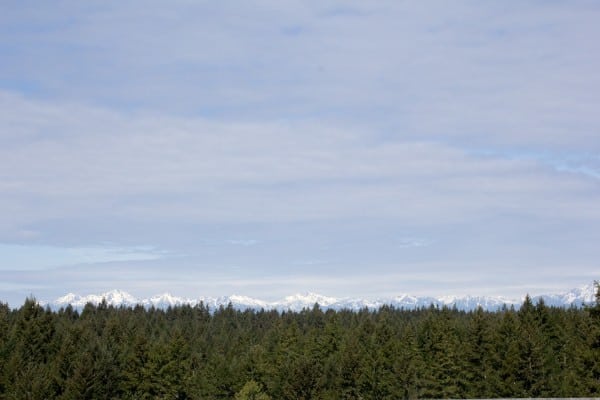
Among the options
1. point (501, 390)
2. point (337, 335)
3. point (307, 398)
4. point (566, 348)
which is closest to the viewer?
point (501, 390)

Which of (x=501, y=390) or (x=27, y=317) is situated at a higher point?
(x=27, y=317)

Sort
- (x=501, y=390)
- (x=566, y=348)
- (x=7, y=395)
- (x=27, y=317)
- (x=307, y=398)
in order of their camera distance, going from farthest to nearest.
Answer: (x=27, y=317)
(x=566, y=348)
(x=307, y=398)
(x=7, y=395)
(x=501, y=390)

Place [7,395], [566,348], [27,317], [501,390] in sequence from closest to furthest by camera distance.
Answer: [501,390] → [7,395] → [566,348] → [27,317]

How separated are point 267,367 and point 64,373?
127ft

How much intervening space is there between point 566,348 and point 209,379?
2638 inches

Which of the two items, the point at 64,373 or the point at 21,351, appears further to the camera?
the point at 21,351

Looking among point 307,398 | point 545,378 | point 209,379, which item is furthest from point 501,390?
point 209,379

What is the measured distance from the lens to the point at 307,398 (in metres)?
125

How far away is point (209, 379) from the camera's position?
145000 mm

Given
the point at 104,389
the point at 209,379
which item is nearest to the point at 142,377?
the point at 104,389

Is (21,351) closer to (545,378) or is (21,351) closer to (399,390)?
(399,390)

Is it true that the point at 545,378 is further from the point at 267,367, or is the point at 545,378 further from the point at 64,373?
the point at 64,373

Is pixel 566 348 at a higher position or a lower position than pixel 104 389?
higher

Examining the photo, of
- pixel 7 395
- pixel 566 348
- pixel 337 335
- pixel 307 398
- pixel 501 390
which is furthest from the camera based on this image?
pixel 337 335
